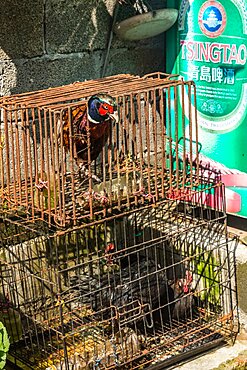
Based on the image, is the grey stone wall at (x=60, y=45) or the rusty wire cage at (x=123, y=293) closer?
the rusty wire cage at (x=123, y=293)

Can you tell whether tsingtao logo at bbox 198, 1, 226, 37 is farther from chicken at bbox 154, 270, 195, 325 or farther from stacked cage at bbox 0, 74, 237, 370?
chicken at bbox 154, 270, 195, 325

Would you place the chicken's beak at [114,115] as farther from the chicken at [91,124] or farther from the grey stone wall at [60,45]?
the grey stone wall at [60,45]

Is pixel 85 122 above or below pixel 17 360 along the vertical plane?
above

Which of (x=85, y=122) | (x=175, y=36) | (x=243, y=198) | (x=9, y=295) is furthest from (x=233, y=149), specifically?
(x=9, y=295)

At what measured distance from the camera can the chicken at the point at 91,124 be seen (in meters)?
3.22

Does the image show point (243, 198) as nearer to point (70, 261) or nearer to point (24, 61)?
point (70, 261)

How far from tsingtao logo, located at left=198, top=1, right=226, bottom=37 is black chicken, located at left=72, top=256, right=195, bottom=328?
3.71 ft

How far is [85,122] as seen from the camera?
3354mm

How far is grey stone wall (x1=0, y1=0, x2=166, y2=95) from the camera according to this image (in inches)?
153

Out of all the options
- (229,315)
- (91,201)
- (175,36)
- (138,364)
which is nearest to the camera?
(91,201)

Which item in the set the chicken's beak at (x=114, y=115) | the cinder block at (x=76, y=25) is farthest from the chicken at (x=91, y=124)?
the cinder block at (x=76, y=25)

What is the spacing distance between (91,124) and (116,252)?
0.52 metres

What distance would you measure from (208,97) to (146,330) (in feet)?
3.82

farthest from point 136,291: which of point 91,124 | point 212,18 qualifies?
point 212,18
